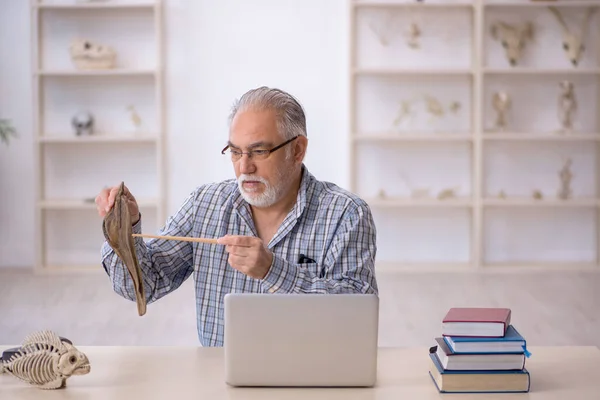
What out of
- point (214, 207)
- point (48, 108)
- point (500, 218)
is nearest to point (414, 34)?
point (500, 218)

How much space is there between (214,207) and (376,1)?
414 centimetres

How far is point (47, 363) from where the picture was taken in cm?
186

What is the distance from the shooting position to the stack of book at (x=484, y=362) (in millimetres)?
1862

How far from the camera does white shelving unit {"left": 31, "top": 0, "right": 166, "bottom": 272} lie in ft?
21.2

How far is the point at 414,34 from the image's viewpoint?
6.54 m

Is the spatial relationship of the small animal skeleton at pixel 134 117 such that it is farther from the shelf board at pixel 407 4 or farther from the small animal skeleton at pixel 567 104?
the small animal skeleton at pixel 567 104

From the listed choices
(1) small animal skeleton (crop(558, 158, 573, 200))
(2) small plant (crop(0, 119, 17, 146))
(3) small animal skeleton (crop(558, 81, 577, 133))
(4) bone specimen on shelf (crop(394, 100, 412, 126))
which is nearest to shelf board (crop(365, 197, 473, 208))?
(4) bone specimen on shelf (crop(394, 100, 412, 126))

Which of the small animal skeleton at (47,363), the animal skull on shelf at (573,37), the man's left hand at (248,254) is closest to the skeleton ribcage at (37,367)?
the small animal skeleton at (47,363)

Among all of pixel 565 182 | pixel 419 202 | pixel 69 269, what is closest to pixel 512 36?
pixel 565 182

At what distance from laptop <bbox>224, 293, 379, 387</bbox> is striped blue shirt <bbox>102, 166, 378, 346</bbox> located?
495 millimetres

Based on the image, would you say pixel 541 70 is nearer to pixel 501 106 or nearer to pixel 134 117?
pixel 501 106

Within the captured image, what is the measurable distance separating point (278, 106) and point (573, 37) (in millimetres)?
4575

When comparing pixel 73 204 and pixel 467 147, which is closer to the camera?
pixel 73 204

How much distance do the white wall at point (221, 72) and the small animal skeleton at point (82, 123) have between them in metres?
0.44
